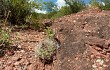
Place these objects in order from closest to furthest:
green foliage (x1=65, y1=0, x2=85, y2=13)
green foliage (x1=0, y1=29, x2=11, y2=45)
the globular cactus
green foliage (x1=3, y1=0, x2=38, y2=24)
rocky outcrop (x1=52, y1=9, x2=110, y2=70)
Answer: rocky outcrop (x1=52, y1=9, x2=110, y2=70) → the globular cactus → green foliage (x1=0, y1=29, x2=11, y2=45) → green foliage (x1=3, y1=0, x2=38, y2=24) → green foliage (x1=65, y1=0, x2=85, y2=13)

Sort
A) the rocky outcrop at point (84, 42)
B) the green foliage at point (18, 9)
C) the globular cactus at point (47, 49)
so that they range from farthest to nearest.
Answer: the green foliage at point (18, 9)
the globular cactus at point (47, 49)
the rocky outcrop at point (84, 42)

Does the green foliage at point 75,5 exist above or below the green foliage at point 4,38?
below

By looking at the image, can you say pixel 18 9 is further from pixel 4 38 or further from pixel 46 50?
pixel 46 50

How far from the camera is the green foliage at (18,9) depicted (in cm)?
941

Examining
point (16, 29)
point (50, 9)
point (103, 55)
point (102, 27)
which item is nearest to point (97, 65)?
point (103, 55)

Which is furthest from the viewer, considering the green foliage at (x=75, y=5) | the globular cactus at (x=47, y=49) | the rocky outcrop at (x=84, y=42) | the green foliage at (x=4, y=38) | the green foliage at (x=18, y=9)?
the green foliage at (x=75, y=5)

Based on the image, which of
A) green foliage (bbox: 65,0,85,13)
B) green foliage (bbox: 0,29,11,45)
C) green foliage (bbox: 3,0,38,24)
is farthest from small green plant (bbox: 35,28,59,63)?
green foliage (bbox: 65,0,85,13)

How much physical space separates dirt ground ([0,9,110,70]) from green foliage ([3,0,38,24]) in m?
2.89

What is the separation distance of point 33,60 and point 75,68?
1.23 m

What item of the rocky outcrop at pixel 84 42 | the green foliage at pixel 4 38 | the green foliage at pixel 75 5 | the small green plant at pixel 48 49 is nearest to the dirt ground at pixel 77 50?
the rocky outcrop at pixel 84 42

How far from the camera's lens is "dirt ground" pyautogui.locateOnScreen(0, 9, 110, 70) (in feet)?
17.1

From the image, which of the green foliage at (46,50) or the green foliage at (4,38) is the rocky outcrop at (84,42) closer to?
the green foliage at (46,50)

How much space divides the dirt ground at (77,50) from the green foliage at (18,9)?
289cm

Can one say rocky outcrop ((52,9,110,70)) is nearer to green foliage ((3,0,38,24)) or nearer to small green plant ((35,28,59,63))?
small green plant ((35,28,59,63))
